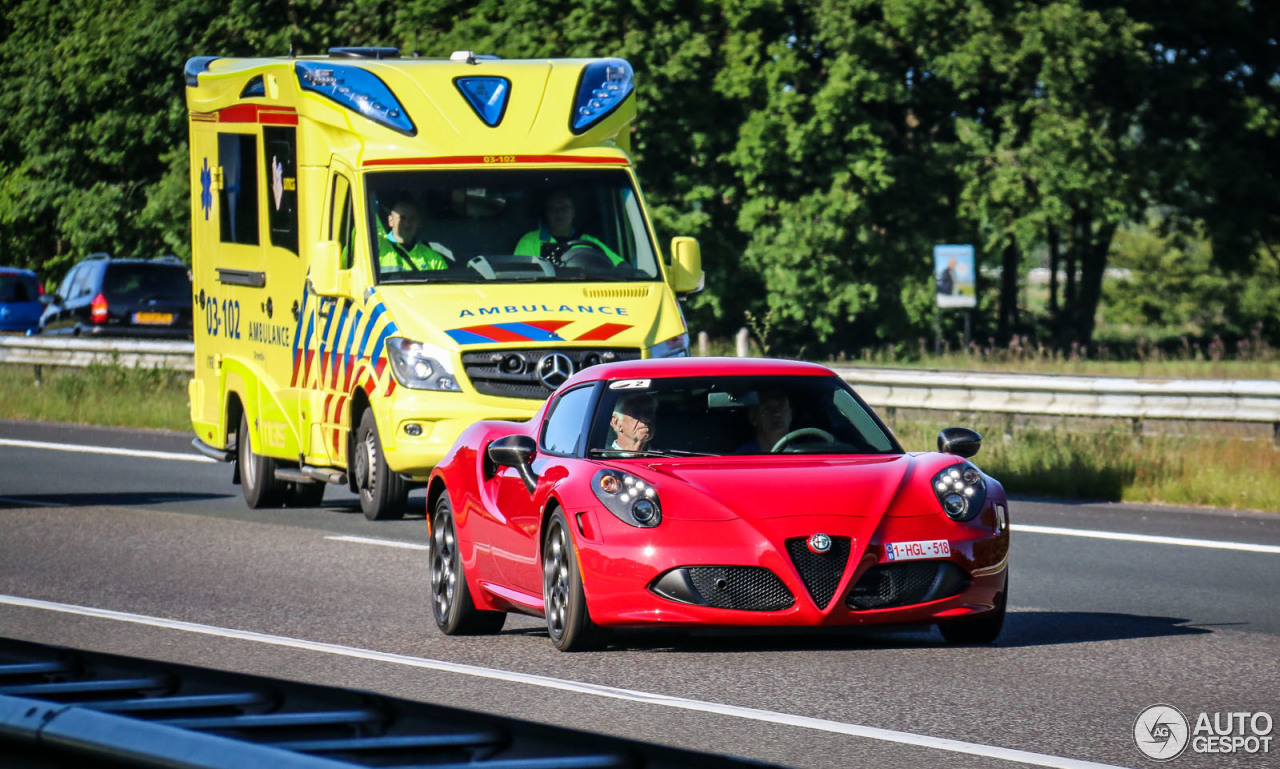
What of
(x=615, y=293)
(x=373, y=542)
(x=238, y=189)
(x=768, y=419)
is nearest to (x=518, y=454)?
(x=768, y=419)

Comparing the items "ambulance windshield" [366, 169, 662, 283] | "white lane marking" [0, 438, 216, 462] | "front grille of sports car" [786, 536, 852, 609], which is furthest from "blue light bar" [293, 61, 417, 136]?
"front grille of sports car" [786, 536, 852, 609]

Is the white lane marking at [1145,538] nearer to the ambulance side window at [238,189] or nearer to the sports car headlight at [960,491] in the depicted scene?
the sports car headlight at [960,491]

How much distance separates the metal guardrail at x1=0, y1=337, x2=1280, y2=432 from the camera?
1742 cm

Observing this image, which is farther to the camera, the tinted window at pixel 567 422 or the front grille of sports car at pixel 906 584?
Answer: the tinted window at pixel 567 422

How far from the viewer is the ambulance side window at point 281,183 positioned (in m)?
15.5

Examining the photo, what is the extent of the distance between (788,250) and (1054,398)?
22560 mm

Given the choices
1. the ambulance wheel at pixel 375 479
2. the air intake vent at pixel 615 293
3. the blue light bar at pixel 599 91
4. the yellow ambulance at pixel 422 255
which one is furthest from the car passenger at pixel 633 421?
the blue light bar at pixel 599 91

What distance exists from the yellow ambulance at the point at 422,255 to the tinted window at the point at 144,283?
17.7 metres

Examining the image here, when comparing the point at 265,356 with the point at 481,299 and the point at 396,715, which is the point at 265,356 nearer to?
the point at 481,299

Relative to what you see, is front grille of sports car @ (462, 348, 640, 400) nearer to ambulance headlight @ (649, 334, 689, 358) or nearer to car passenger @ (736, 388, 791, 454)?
ambulance headlight @ (649, 334, 689, 358)

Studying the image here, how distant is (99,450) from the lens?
71.9ft

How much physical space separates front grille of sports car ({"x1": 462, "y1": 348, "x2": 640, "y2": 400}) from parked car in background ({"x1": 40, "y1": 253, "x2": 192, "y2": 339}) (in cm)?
2038

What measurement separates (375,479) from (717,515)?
6869 mm

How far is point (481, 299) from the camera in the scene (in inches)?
560
